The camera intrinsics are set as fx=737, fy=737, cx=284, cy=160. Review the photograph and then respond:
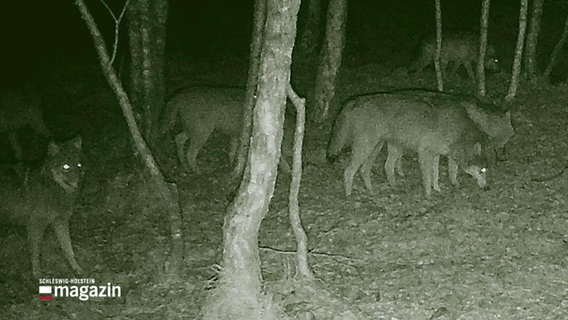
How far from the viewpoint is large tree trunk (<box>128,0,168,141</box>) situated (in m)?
11.4

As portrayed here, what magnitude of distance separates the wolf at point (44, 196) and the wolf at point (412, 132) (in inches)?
153

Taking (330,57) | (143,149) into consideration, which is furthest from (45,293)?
(330,57)

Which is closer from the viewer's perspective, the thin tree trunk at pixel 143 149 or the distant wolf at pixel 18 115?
the thin tree trunk at pixel 143 149

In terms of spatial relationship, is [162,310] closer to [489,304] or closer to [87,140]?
[489,304]

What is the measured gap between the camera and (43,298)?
8.67 meters

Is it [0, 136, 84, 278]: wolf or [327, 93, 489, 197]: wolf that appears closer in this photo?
[0, 136, 84, 278]: wolf

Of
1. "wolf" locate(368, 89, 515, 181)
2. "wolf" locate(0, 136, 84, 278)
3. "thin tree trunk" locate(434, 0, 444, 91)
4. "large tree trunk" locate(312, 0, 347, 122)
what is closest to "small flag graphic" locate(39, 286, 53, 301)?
"wolf" locate(0, 136, 84, 278)

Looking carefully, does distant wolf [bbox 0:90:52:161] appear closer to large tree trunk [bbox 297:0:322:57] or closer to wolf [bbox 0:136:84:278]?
wolf [bbox 0:136:84:278]

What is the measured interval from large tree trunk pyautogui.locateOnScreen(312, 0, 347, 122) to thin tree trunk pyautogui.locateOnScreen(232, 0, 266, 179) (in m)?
3.30

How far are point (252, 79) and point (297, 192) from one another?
11.9 feet

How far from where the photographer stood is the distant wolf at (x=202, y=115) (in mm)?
12562

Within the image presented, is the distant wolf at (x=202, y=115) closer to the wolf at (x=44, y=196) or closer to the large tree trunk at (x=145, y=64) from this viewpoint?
the large tree trunk at (x=145, y=64)

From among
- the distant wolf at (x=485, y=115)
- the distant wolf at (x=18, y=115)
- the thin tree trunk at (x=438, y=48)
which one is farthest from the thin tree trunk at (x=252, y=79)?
the thin tree trunk at (x=438, y=48)

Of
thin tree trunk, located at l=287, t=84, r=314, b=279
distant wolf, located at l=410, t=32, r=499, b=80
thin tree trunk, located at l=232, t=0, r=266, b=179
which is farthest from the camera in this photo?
distant wolf, located at l=410, t=32, r=499, b=80
